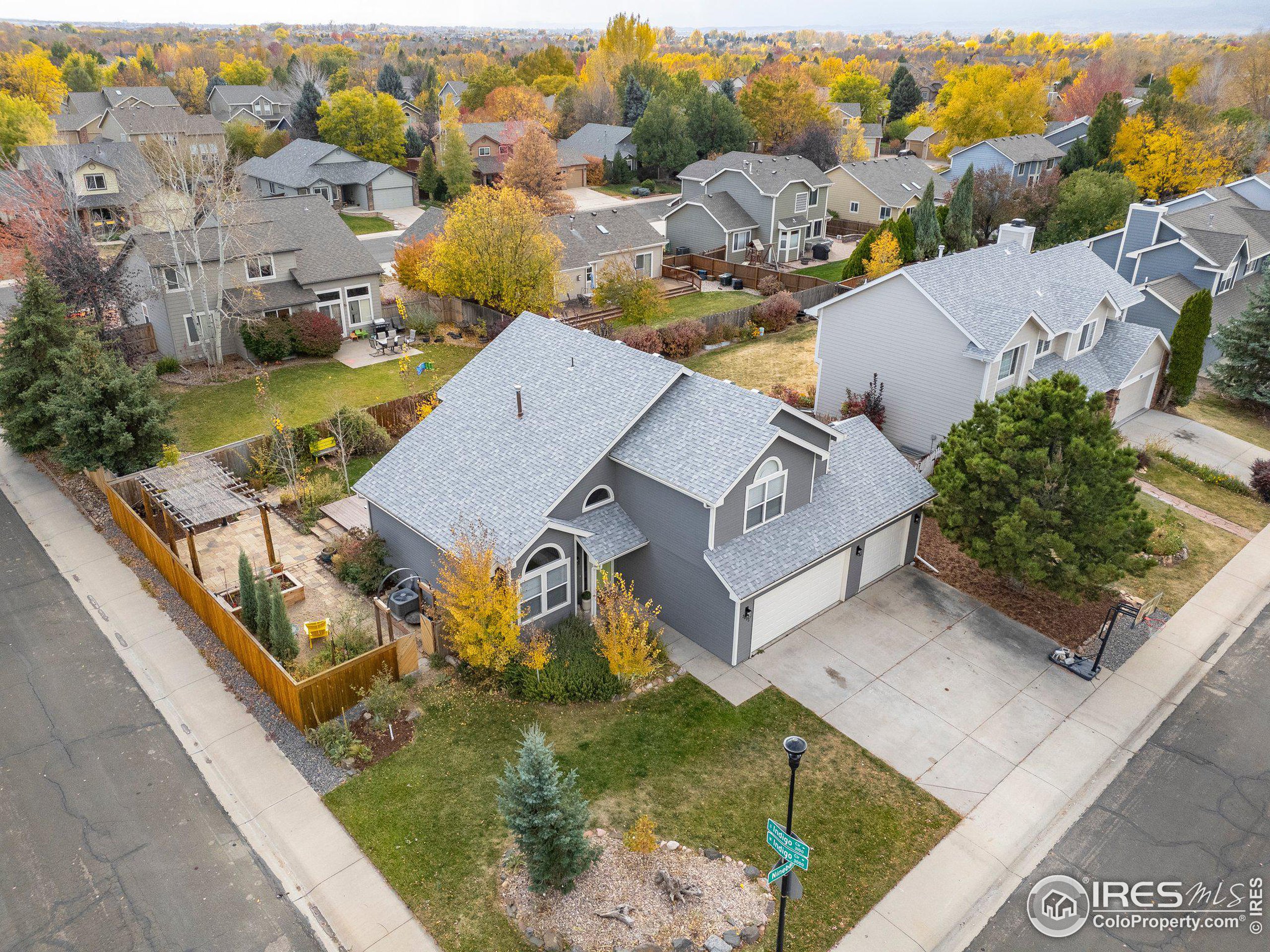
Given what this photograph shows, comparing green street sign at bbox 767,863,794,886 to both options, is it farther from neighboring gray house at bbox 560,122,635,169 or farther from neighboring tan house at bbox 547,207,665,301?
neighboring gray house at bbox 560,122,635,169

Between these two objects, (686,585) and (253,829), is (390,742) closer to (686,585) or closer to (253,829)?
(253,829)

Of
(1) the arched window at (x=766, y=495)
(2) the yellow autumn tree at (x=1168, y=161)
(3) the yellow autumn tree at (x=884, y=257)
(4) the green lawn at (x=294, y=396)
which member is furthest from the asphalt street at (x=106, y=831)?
(2) the yellow autumn tree at (x=1168, y=161)

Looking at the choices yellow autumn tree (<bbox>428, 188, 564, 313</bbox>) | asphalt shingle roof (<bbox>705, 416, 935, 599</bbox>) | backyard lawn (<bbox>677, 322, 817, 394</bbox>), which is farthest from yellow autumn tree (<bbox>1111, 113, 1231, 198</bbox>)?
asphalt shingle roof (<bbox>705, 416, 935, 599</bbox>)

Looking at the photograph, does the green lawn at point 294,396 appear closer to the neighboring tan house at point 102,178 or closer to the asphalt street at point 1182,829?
the neighboring tan house at point 102,178

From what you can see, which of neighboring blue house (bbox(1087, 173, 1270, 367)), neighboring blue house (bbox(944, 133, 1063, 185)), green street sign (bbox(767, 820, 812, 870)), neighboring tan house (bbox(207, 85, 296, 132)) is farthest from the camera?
neighboring tan house (bbox(207, 85, 296, 132))

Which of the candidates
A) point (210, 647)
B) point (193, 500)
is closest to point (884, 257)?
point (193, 500)

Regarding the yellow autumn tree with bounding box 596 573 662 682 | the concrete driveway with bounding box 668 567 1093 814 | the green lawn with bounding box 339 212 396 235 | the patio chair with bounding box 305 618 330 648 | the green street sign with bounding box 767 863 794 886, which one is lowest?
the concrete driveway with bounding box 668 567 1093 814

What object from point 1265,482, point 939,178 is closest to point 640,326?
point 1265,482

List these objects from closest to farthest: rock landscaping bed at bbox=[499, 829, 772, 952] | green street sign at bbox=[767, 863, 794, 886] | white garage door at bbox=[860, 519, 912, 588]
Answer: green street sign at bbox=[767, 863, 794, 886], rock landscaping bed at bbox=[499, 829, 772, 952], white garage door at bbox=[860, 519, 912, 588]

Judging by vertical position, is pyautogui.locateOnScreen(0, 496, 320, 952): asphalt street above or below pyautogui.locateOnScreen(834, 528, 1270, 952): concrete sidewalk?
above
